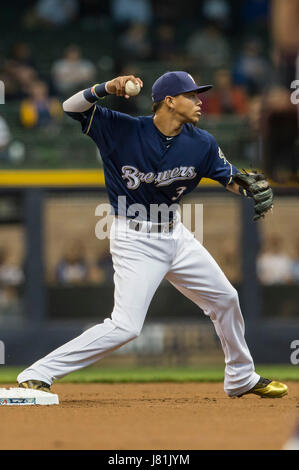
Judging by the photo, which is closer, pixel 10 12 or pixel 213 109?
pixel 213 109

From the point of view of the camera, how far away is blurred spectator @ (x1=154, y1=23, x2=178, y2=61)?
547 inches

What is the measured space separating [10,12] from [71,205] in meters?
5.97

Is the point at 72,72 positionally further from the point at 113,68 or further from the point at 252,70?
the point at 252,70

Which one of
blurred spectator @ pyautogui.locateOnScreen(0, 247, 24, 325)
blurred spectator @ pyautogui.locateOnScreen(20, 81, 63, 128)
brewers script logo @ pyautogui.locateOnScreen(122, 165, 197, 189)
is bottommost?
blurred spectator @ pyautogui.locateOnScreen(0, 247, 24, 325)

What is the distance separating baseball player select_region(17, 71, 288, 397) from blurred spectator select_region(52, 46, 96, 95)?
23.9 feet

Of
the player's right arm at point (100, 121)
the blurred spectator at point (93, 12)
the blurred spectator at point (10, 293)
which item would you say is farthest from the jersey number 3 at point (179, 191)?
the blurred spectator at point (93, 12)

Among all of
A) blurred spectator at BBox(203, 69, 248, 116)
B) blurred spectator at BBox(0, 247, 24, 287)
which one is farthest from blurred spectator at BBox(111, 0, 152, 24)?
Answer: blurred spectator at BBox(0, 247, 24, 287)

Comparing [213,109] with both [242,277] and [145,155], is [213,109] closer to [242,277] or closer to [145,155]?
[242,277]

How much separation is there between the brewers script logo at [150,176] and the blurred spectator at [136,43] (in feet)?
28.0

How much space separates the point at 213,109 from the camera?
12.2 meters

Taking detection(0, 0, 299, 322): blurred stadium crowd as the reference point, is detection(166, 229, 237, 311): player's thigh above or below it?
below

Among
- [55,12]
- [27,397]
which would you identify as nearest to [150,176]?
[27,397]

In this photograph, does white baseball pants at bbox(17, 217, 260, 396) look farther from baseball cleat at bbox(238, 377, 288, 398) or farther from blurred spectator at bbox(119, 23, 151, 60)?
blurred spectator at bbox(119, 23, 151, 60)

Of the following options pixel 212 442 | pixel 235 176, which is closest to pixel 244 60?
pixel 235 176
